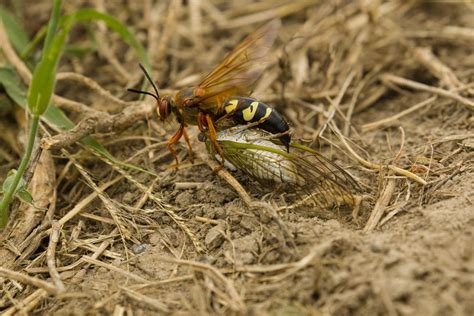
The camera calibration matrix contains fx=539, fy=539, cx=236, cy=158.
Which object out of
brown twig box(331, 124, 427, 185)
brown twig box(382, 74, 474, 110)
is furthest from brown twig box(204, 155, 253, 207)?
brown twig box(382, 74, 474, 110)

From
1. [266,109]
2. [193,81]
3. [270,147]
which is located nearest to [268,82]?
[193,81]

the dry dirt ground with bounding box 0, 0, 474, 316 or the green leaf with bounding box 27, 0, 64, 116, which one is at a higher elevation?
the green leaf with bounding box 27, 0, 64, 116

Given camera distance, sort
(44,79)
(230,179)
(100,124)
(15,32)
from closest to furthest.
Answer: (44,79) < (230,179) < (100,124) < (15,32)

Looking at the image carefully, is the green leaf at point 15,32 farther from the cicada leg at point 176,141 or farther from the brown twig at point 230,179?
the brown twig at point 230,179

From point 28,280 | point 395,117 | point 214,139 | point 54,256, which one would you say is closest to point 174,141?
point 214,139

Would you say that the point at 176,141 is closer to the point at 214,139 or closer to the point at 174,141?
the point at 174,141

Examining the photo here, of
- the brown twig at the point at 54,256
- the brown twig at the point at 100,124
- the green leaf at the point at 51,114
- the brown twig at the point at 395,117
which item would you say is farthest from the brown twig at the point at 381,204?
the brown twig at the point at 100,124

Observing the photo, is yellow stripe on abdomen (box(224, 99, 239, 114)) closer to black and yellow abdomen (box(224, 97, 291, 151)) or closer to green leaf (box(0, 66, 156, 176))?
black and yellow abdomen (box(224, 97, 291, 151))

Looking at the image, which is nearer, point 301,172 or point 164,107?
point 301,172
